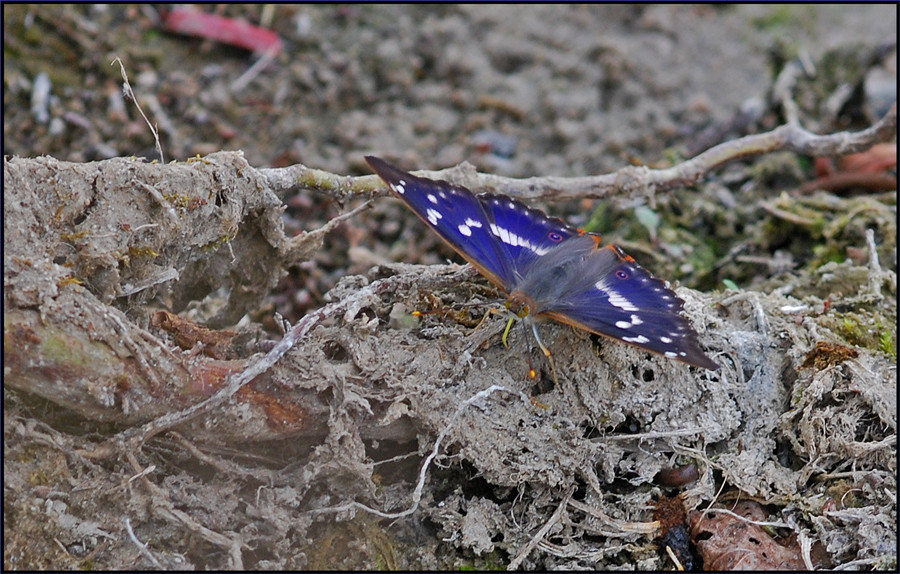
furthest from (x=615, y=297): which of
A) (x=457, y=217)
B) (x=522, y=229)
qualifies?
(x=457, y=217)

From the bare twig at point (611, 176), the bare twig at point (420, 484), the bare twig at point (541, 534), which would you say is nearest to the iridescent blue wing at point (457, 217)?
the bare twig at point (611, 176)

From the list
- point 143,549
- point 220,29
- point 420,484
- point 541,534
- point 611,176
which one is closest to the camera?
point 143,549

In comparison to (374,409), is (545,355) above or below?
above

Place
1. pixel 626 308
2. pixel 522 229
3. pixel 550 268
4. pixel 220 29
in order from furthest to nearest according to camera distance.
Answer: pixel 220 29
pixel 522 229
pixel 550 268
pixel 626 308

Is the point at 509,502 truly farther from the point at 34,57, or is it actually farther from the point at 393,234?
the point at 34,57

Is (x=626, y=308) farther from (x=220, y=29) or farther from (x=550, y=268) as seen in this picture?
(x=220, y=29)

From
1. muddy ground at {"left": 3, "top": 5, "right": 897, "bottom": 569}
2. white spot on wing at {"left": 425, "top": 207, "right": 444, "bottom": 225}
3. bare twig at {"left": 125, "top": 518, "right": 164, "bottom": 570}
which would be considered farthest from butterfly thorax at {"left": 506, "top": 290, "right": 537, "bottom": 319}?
bare twig at {"left": 125, "top": 518, "right": 164, "bottom": 570}
